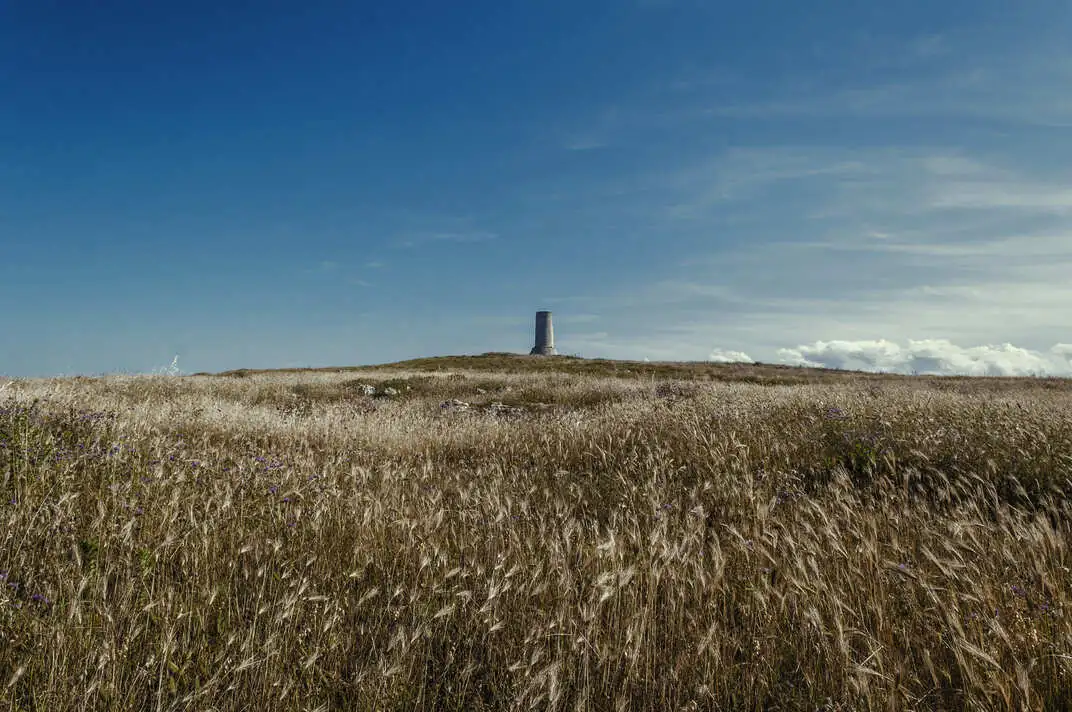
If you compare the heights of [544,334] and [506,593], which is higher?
[544,334]

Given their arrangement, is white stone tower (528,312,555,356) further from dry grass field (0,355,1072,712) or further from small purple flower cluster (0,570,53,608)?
small purple flower cluster (0,570,53,608)

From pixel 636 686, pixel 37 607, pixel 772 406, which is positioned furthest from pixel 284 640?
pixel 772 406

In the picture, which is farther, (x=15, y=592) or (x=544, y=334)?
(x=544, y=334)

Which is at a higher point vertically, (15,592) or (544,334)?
(544,334)

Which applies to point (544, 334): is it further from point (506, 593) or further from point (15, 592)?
point (15, 592)

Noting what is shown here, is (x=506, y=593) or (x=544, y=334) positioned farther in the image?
(x=544, y=334)

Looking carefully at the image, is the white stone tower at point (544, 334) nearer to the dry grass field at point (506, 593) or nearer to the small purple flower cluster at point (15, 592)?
the dry grass field at point (506, 593)

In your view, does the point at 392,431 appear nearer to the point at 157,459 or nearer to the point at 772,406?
the point at 157,459

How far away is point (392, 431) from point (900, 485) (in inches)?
250

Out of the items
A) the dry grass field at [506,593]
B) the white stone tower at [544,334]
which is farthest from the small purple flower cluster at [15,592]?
the white stone tower at [544,334]

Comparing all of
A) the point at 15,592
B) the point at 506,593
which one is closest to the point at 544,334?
the point at 506,593

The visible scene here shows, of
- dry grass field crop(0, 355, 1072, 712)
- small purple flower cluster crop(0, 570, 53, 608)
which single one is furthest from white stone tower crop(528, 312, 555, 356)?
small purple flower cluster crop(0, 570, 53, 608)

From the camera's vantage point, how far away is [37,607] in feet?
8.20

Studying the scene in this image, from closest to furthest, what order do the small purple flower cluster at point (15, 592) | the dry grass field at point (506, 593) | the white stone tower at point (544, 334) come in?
the dry grass field at point (506, 593) < the small purple flower cluster at point (15, 592) < the white stone tower at point (544, 334)
